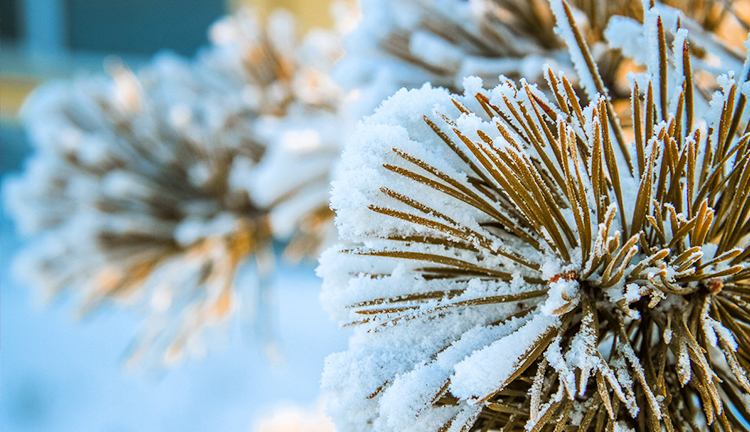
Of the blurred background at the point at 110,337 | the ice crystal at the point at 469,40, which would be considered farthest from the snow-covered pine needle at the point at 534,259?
the blurred background at the point at 110,337

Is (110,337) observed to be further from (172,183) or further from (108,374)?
(172,183)

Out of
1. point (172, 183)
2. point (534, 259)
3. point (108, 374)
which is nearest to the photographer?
point (534, 259)

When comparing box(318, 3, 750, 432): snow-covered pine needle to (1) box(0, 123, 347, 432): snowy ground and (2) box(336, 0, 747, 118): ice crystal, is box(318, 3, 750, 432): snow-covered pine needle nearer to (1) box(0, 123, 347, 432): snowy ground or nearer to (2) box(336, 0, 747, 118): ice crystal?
(2) box(336, 0, 747, 118): ice crystal

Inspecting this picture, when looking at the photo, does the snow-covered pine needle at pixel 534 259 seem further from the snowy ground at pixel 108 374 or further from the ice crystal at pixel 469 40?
the snowy ground at pixel 108 374

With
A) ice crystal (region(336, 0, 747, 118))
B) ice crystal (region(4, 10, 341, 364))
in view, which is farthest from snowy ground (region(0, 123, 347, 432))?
ice crystal (region(336, 0, 747, 118))

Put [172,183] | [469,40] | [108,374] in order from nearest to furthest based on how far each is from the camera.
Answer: [469,40] → [172,183] → [108,374]

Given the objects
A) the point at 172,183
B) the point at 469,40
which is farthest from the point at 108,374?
the point at 469,40
